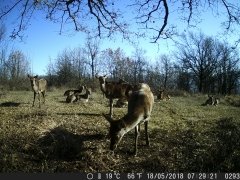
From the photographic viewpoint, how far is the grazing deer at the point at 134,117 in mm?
9078

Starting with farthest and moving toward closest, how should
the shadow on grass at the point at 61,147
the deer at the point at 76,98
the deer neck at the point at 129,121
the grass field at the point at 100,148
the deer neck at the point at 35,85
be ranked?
the deer at the point at 76,98, the deer neck at the point at 35,85, the shadow on grass at the point at 61,147, the grass field at the point at 100,148, the deer neck at the point at 129,121

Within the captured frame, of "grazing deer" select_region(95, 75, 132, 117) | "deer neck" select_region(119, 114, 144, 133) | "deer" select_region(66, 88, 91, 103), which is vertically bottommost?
Result: "deer neck" select_region(119, 114, 144, 133)

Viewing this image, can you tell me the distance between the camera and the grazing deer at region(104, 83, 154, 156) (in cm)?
908

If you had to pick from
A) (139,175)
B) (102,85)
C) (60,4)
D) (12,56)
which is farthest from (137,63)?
(139,175)

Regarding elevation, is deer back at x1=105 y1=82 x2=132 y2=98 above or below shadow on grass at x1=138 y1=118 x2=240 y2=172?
above

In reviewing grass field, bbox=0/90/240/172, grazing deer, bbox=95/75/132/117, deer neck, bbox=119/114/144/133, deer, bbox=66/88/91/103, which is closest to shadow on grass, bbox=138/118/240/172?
grass field, bbox=0/90/240/172

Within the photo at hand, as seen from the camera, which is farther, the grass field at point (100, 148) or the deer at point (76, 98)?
the deer at point (76, 98)

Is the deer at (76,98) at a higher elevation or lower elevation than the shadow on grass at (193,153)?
higher

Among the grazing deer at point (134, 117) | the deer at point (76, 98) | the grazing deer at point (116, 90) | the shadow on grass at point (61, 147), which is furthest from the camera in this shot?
the deer at point (76, 98)

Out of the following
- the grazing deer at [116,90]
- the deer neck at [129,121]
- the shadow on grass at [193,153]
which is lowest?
the shadow on grass at [193,153]

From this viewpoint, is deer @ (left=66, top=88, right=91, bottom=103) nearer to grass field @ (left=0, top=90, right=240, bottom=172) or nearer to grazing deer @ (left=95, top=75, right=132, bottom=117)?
grazing deer @ (left=95, top=75, right=132, bottom=117)

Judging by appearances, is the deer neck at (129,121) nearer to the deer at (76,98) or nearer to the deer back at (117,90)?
the deer back at (117,90)

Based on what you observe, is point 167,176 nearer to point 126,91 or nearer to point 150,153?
point 150,153

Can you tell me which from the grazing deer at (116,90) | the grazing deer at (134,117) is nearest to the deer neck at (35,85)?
the grazing deer at (116,90)
